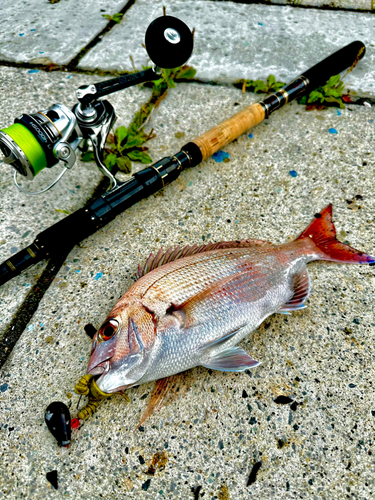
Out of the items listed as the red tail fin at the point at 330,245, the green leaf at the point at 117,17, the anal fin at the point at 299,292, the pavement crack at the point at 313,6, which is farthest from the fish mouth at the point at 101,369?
the pavement crack at the point at 313,6

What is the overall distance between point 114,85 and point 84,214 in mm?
770

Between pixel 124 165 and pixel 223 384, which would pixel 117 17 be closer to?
pixel 124 165

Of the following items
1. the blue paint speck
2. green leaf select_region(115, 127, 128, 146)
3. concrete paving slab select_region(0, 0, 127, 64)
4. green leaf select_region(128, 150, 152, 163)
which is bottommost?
the blue paint speck

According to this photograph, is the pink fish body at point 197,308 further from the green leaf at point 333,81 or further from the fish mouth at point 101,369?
the green leaf at point 333,81

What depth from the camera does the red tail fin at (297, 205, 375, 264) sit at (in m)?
2.21

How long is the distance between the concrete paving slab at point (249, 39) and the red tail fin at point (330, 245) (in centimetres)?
176

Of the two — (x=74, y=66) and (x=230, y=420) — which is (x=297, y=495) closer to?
(x=230, y=420)

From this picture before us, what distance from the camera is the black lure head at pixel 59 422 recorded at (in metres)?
1.67

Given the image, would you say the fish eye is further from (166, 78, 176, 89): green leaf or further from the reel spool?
(166, 78, 176, 89): green leaf

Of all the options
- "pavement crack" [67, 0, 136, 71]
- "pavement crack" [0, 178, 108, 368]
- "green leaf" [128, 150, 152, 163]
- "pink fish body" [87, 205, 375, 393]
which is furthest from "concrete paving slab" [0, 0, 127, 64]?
"pink fish body" [87, 205, 375, 393]

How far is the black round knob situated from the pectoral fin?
5.59ft

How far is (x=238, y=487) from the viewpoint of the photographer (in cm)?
160

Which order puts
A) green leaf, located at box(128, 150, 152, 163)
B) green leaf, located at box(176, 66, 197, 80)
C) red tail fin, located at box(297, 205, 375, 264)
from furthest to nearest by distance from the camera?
green leaf, located at box(176, 66, 197, 80), green leaf, located at box(128, 150, 152, 163), red tail fin, located at box(297, 205, 375, 264)

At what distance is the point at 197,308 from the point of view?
5.77 feet
